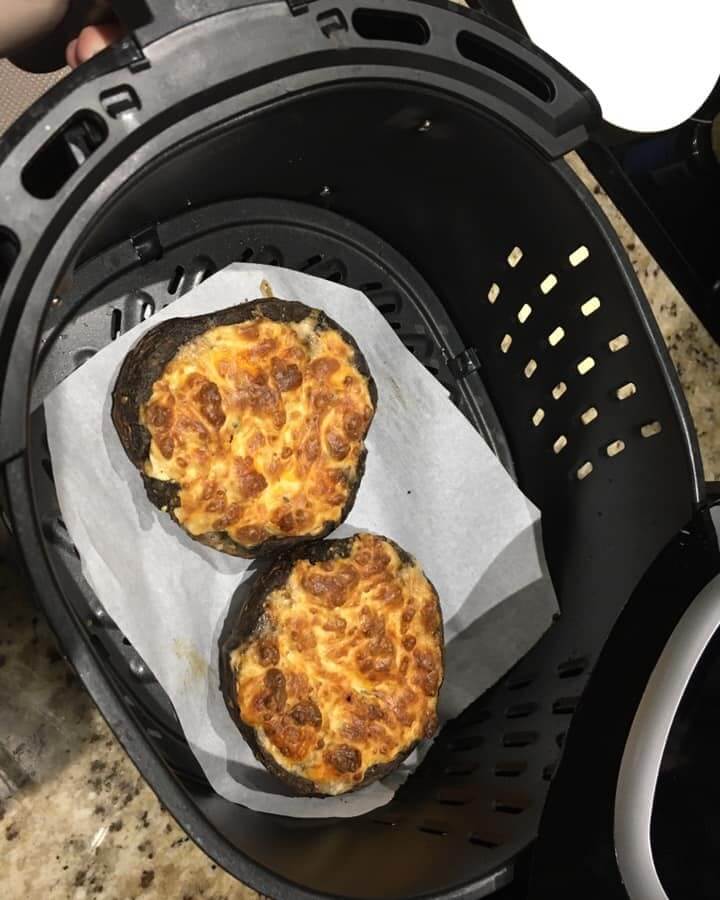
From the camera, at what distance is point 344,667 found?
3.09 ft

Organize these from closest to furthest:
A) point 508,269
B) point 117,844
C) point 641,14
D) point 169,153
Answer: point 169,153 → point 117,844 → point 508,269 → point 641,14

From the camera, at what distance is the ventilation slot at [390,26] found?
2.37 feet

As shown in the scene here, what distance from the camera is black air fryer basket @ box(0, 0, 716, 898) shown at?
0.64 metres

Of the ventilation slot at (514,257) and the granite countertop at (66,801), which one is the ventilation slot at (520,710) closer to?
the granite countertop at (66,801)

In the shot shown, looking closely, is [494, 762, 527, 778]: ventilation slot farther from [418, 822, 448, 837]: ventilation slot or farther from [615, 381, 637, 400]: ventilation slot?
[615, 381, 637, 400]: ventilation slot

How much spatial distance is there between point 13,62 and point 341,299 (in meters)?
0.48

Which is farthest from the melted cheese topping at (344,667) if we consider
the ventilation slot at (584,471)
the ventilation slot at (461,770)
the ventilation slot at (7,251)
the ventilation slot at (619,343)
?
the ventilation slot at (7,251)

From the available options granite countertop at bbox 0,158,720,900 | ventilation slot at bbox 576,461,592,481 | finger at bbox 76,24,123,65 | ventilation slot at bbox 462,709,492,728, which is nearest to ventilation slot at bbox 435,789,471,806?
ventilation slot at bbox 462,709,492,728

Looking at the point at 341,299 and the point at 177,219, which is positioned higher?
the point at 177,219

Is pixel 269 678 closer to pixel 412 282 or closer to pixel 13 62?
pixel 412 282

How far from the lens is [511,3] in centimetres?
110

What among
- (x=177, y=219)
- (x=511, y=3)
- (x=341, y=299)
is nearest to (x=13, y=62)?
(x=177, y=219)

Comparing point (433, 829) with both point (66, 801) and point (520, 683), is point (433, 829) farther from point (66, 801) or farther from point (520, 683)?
point (66, 801)

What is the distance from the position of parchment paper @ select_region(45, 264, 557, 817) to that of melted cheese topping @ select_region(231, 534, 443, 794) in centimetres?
7
